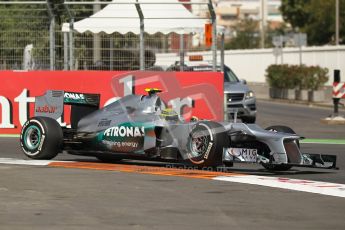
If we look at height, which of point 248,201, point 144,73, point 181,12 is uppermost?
point 181,12

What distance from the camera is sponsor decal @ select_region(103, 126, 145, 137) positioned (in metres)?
14.1

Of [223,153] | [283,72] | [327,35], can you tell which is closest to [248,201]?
[223,153]

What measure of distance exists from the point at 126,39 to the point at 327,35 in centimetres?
5570

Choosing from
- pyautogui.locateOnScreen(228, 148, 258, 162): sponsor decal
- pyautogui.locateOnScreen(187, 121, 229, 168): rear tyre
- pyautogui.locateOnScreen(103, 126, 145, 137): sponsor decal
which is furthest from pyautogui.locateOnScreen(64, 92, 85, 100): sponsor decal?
pyautogui.locateOnScreen(228, 148, 258, 162): sponsor decal

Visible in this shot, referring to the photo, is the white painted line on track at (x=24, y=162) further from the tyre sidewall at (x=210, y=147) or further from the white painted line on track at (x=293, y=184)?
the white painted line on track at (x=293, y=184)

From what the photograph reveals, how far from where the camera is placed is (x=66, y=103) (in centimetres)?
1528

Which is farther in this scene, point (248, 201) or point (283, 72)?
point (283, 72)

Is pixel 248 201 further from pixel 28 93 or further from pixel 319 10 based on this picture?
pixel 319 10

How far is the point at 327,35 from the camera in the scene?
253ft

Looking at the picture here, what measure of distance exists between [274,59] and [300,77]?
17.4 metres

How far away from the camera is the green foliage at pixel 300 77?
41.3m

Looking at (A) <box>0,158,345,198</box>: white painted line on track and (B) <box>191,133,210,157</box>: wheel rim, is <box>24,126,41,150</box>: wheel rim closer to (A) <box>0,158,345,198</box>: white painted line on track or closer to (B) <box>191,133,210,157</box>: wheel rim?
(B) <box>191,133,210,157</box>: wheel rim

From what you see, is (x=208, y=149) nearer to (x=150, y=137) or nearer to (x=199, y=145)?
(x=199, y=145)

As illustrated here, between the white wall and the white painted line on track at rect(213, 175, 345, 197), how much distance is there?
2513 cm
